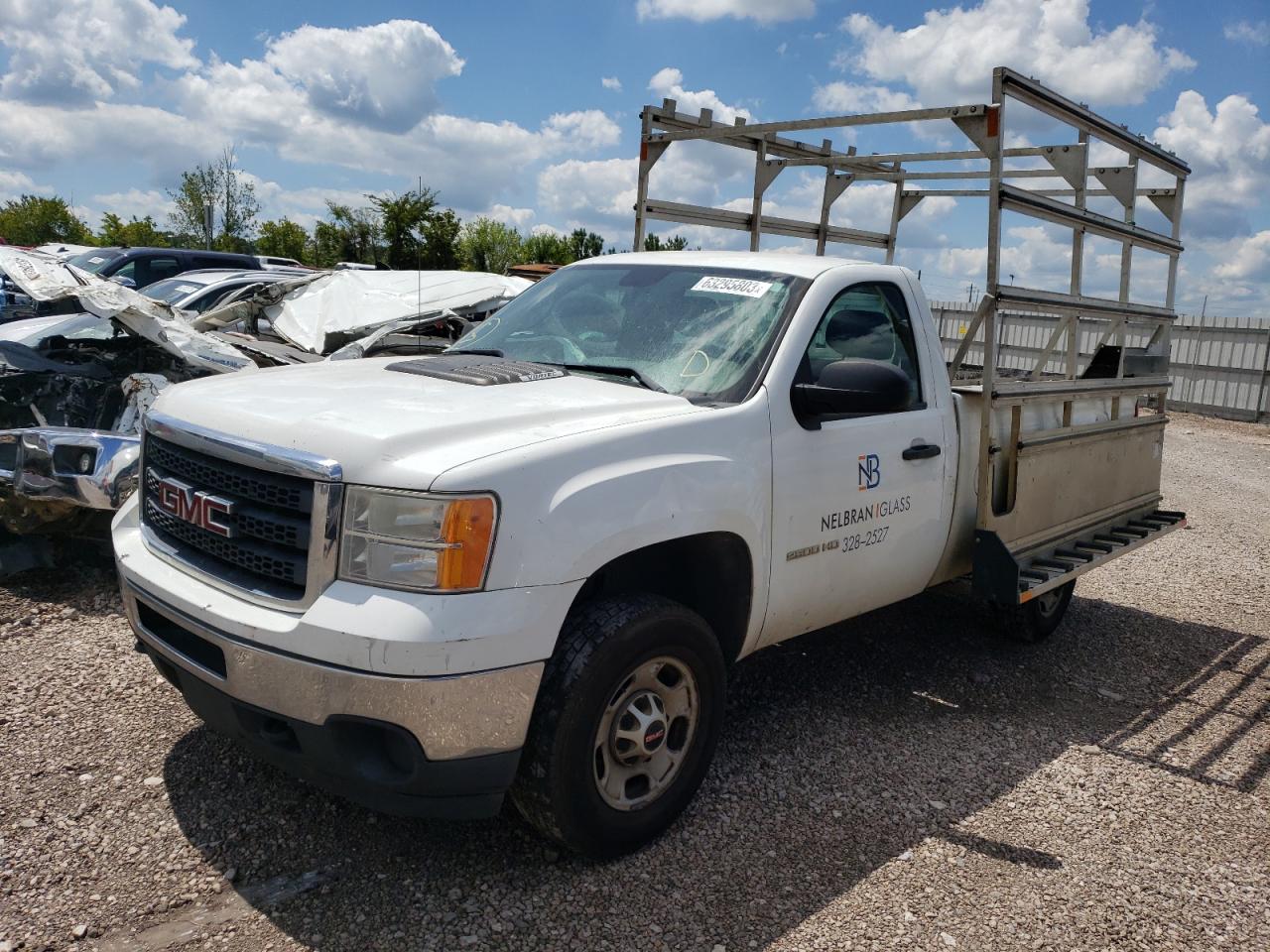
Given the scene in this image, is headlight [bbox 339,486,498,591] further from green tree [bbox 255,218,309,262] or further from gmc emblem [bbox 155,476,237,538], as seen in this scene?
green tree [bbox 255,218,309,262]

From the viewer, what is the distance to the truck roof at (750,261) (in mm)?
4117

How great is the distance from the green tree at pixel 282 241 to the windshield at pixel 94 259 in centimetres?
3377

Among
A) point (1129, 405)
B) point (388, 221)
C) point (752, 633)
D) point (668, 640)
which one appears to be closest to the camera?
point (668, 640)

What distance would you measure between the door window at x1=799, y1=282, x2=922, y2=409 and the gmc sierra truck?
0.01 m

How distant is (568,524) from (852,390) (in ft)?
4.17

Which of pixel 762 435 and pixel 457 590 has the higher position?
pixel 762 435

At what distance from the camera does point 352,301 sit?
9.53 metres

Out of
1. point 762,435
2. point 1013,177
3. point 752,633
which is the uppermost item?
point 1013,177

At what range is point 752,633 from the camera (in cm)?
365

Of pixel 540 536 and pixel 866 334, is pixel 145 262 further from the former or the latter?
pixel 540 536

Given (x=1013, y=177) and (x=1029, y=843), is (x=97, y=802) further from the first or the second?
(x=1013, y=177)

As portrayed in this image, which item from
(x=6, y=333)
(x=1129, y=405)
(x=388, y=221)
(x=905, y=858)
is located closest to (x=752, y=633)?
(x=905, y=858)

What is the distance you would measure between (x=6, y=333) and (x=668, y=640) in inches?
234

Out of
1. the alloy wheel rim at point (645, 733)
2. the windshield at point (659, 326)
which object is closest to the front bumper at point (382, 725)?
the alloy wheel rim at point (645, 733)
